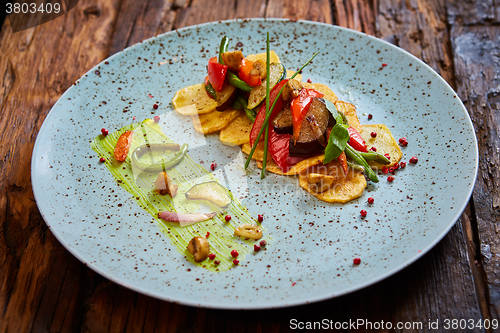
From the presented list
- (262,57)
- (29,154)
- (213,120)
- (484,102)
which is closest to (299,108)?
(213,120)

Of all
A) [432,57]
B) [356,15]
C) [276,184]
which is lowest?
[276,184]

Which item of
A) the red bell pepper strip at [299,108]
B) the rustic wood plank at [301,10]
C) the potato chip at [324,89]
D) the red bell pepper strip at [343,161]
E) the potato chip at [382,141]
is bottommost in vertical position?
the red bell pepper strip at [343,161]

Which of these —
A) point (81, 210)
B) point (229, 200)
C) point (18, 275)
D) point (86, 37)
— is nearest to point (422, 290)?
point (229, 200)

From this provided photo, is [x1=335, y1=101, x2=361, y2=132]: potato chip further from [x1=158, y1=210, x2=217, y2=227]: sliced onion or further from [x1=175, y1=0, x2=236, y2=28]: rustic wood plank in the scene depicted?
[x1=175, y1=0, x2=236, y2=28]: rustic wood plank

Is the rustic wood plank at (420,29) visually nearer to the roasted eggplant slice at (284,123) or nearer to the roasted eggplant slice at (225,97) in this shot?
the roasted eggplant slice at (284,123)

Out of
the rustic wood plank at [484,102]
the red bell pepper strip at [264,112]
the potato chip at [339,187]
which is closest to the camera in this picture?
Answer: the rustic wood plank at [484,102]

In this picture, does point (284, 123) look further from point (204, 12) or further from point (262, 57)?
point (204, 12)

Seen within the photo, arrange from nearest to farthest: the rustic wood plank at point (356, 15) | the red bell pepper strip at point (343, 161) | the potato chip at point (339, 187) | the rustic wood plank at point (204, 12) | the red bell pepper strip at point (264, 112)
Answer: the potato chip at point (339, 187) < the red bell pepper strip at point (343, 161) < the red bell pepper strip at point (264, 112) < the rustic wood plank at point (356, 15) < the rustic wood plank at point (204, 12)

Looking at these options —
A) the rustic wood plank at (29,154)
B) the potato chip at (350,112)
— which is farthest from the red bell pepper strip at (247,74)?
the rustic wood plank at (29,154)
